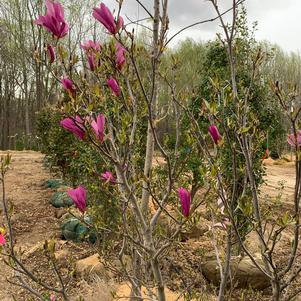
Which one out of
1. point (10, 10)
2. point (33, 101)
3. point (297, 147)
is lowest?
point (297, 147)

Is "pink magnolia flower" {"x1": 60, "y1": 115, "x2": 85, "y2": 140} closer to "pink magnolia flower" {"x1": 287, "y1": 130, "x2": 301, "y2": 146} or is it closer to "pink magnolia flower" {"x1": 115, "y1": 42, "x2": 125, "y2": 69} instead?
"pink magnolia flower" {"x1": 115, "y1": 42, "x2": 125, "y2": 69}

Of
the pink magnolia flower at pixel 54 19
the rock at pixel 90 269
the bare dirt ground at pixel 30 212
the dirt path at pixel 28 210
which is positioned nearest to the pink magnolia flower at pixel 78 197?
the pink magnolia flower at pixel 54 19

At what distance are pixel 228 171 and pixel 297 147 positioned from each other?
4.74 m

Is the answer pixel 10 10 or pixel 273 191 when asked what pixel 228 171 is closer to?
pixel 273 191

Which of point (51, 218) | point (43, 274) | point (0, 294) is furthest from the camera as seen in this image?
point (51, 218)

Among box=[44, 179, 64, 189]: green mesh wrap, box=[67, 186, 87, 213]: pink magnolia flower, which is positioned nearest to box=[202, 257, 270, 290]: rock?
box=[67, 186, 87, 213]: pink magnolia flower

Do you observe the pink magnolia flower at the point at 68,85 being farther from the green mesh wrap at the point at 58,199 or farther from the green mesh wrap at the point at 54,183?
the green mesh wrap at the point at 54,183

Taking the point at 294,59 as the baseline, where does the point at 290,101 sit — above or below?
below

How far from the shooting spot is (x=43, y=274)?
550cm

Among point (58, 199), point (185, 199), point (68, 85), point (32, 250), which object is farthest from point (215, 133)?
point (58, 199)

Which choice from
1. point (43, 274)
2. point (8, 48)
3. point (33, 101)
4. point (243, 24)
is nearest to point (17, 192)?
point (43, 274)

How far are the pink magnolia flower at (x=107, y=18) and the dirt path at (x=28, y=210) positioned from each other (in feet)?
13.5

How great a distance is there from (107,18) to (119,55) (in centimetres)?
22

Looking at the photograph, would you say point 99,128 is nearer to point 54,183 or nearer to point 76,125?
point 76,125
